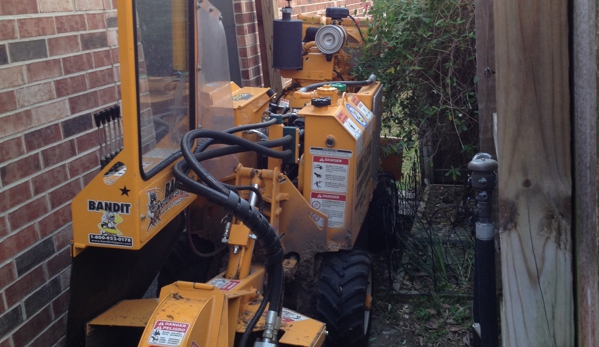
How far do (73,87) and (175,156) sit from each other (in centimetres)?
96

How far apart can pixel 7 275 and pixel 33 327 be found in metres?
0.34

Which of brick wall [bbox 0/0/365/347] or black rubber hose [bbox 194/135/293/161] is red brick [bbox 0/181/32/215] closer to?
brick wall [bbox 0/0/365/347]

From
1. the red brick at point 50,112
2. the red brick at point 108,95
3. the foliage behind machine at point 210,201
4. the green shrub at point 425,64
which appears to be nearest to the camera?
the foliage behind machine at point 210,201

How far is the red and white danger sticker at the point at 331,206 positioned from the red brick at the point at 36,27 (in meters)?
1.60

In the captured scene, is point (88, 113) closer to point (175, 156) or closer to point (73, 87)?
point (73, 87)

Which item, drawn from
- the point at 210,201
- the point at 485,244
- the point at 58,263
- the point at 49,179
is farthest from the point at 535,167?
the point at 58,263

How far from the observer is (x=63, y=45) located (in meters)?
3.20

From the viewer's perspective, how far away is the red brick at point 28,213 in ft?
9.15

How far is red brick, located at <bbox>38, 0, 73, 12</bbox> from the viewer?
305 centimetres

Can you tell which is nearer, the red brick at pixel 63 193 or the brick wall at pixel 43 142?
the brick wall at pixel 43 142

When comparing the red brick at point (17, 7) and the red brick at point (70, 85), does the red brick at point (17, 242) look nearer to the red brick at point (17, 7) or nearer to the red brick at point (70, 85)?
the red brick at point (70, 85)

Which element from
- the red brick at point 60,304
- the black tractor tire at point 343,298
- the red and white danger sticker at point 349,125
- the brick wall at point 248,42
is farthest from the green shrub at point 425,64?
the red brick at point 60,304

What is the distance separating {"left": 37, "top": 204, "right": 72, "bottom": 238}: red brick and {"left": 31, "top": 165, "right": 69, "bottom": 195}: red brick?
5.4 inches

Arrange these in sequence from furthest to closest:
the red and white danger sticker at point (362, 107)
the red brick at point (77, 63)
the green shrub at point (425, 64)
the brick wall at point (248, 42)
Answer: the brick wall at point (248, 42)
the green shrub at point (425, 64)
the red and white danger sticker at point (362, 107)
the red brick at point (77, 63)
